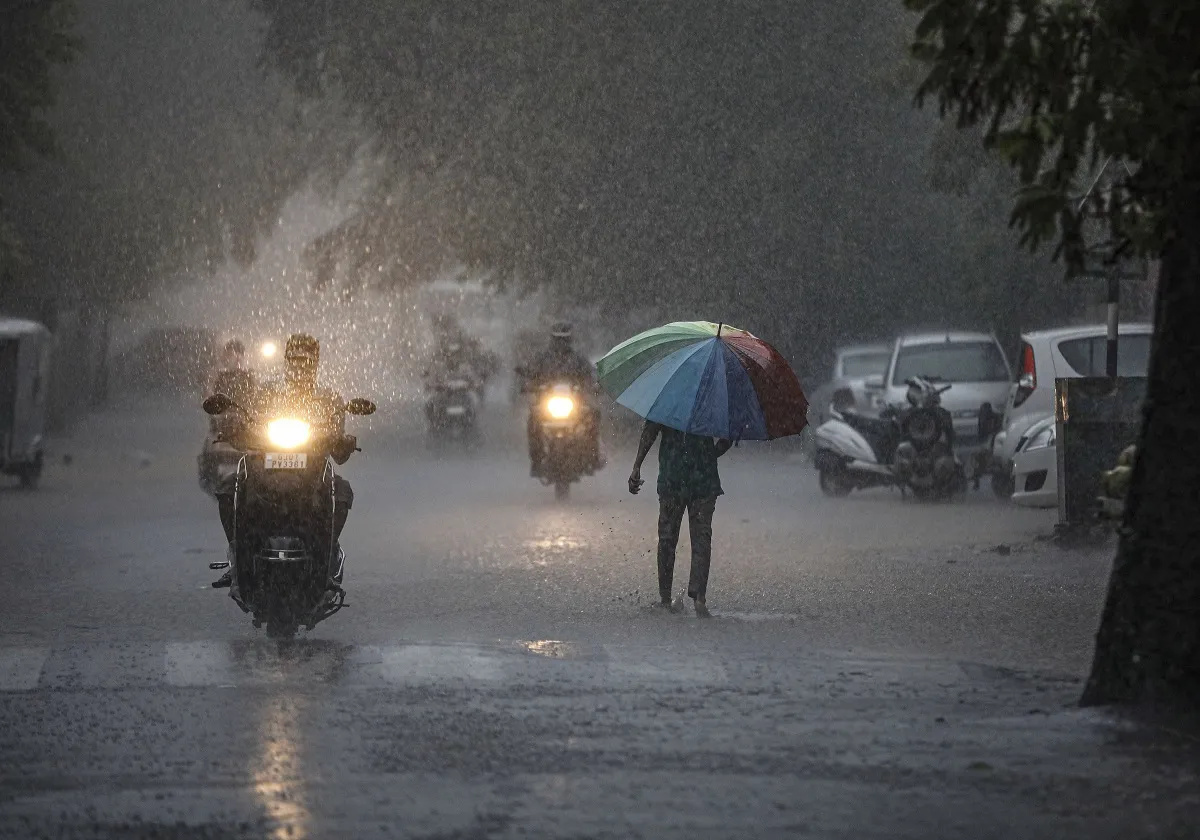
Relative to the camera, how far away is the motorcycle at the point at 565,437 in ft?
74.8

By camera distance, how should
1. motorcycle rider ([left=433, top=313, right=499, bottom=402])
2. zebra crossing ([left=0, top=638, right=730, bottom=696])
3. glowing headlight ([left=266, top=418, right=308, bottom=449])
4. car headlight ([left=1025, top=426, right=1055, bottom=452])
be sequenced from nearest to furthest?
zebra crossing ([left=0, top=638, right=730, bottom=696]) < glowing headlight ([left=266, top=418, right=308, bottom=449]) < car headlight ([left=1025, top=426, right=1055, bottom=452]) < motorcycle rider ([left=433, top=313, right=499, bottom=402])

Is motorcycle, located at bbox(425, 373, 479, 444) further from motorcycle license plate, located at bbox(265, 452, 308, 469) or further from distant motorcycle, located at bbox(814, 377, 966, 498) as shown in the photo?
motorcycle license plate, located at bbox(265, 452, 308, 469)

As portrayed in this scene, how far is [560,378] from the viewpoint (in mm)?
23188

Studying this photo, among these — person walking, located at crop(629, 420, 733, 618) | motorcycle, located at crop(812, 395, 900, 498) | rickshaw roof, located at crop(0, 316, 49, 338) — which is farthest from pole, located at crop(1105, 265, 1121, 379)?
rickshaw roof, located at crop(0, 316, 49, 338)

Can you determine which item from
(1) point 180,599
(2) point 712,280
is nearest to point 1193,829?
(1) point 180,599

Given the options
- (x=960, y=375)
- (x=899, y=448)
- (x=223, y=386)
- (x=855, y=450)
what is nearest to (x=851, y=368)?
(x=960, y=375)

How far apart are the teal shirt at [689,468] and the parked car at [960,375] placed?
12.0 metres

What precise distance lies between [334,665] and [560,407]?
40.9ft

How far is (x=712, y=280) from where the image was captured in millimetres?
38656

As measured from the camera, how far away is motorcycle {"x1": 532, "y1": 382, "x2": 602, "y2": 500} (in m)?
22.8

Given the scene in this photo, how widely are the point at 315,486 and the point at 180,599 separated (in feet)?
9.55

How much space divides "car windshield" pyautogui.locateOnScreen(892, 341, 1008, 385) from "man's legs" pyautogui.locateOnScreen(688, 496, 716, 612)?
13295 millimetres

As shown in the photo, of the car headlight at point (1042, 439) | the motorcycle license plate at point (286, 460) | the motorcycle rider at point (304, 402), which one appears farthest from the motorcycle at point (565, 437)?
the motorcycle license plate at point (286, 460)

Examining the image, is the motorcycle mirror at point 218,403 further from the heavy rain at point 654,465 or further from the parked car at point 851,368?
the parked car at point 851,368
